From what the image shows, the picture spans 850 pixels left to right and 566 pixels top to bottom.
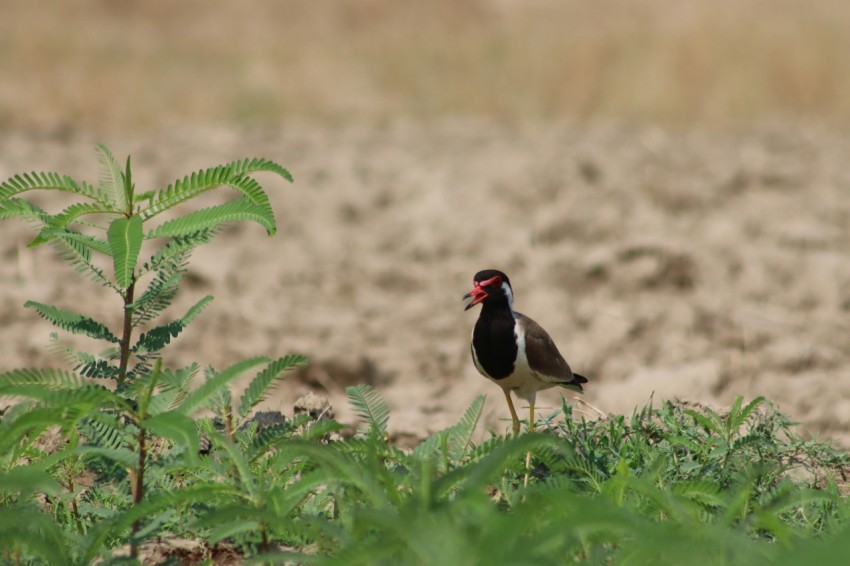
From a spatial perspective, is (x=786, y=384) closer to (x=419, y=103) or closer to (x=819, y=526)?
(x=819, y=526)

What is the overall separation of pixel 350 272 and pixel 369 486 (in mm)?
5379

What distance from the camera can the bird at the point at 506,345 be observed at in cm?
436

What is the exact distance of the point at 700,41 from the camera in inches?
514

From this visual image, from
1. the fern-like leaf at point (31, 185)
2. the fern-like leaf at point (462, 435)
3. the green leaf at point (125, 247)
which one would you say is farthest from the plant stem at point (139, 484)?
the fern-like leaf at point (462, 435)

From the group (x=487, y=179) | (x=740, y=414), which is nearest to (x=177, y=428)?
(x=740, y=414)

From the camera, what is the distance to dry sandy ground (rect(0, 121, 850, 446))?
662 cm

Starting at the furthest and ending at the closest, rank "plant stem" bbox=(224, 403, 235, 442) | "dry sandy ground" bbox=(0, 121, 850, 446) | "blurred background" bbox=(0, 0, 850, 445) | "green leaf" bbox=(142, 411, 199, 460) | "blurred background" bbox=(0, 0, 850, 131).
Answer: "blurred background" bbox=(0, 0, 850, 131) < "blurred background" bbox=(0, 0, 850, 445) < "dry sandy ground" bbox=(0, 121, 850, 446) < "plant stem" bbox=(224, 403, 235, 442) < "green leaf" bbox=(142, 411, 199, 460)

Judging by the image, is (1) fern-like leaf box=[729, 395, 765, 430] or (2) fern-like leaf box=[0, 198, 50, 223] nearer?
(2) fern-like leaf box=[0, 198, 50, 223]

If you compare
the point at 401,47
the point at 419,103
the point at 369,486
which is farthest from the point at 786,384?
the point at 401,47

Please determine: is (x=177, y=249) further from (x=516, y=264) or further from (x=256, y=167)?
(x=516, y=264)

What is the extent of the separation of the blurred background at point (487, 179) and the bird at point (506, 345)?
62 cm

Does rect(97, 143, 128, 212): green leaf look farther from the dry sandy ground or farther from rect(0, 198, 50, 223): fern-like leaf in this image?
the dry sandy ground

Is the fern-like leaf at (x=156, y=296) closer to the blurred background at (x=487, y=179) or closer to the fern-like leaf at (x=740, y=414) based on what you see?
→ the blurred background at (x=487, y=179)

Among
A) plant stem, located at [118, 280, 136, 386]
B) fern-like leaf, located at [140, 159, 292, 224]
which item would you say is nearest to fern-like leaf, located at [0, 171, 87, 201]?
fern-like leaf, located at [140, 159, 292, 224]
